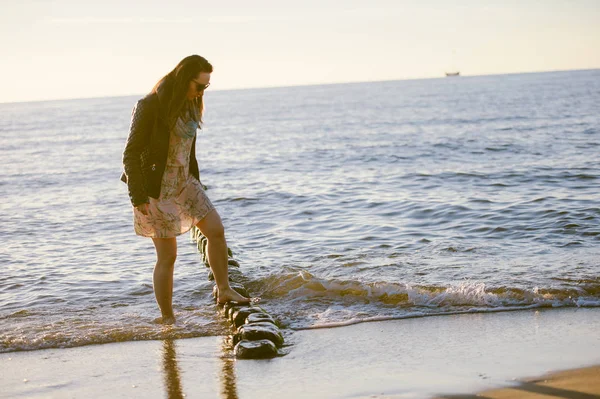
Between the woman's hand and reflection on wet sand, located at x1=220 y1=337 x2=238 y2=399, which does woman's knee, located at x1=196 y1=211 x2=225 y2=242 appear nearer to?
the woman's hand

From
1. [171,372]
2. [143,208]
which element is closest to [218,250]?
[143,208]

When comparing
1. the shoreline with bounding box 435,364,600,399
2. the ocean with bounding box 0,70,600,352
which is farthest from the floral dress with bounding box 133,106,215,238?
the shoreline with bounding box 435,364,600,399

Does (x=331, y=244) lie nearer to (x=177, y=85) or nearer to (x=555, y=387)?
(x=177, y=85)

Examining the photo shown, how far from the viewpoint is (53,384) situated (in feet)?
15.8

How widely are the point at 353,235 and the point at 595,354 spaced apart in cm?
527

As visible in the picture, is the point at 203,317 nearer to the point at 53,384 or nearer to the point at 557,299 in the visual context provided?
the point at 53,384

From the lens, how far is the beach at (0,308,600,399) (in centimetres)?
445

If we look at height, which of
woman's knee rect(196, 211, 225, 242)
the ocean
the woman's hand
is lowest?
the ocean

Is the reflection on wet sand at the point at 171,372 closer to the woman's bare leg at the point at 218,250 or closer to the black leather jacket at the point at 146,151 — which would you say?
the woman's bare leg at the point at 218,250

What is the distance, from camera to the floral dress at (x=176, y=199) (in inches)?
215

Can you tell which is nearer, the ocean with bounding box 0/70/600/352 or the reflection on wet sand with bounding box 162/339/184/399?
the reflection on wet sand with bounding box 162/339/184/399

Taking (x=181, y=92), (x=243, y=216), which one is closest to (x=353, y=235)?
(x=243, y=216)

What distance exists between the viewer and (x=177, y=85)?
5.22m

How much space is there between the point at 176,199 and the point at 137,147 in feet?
1.70
